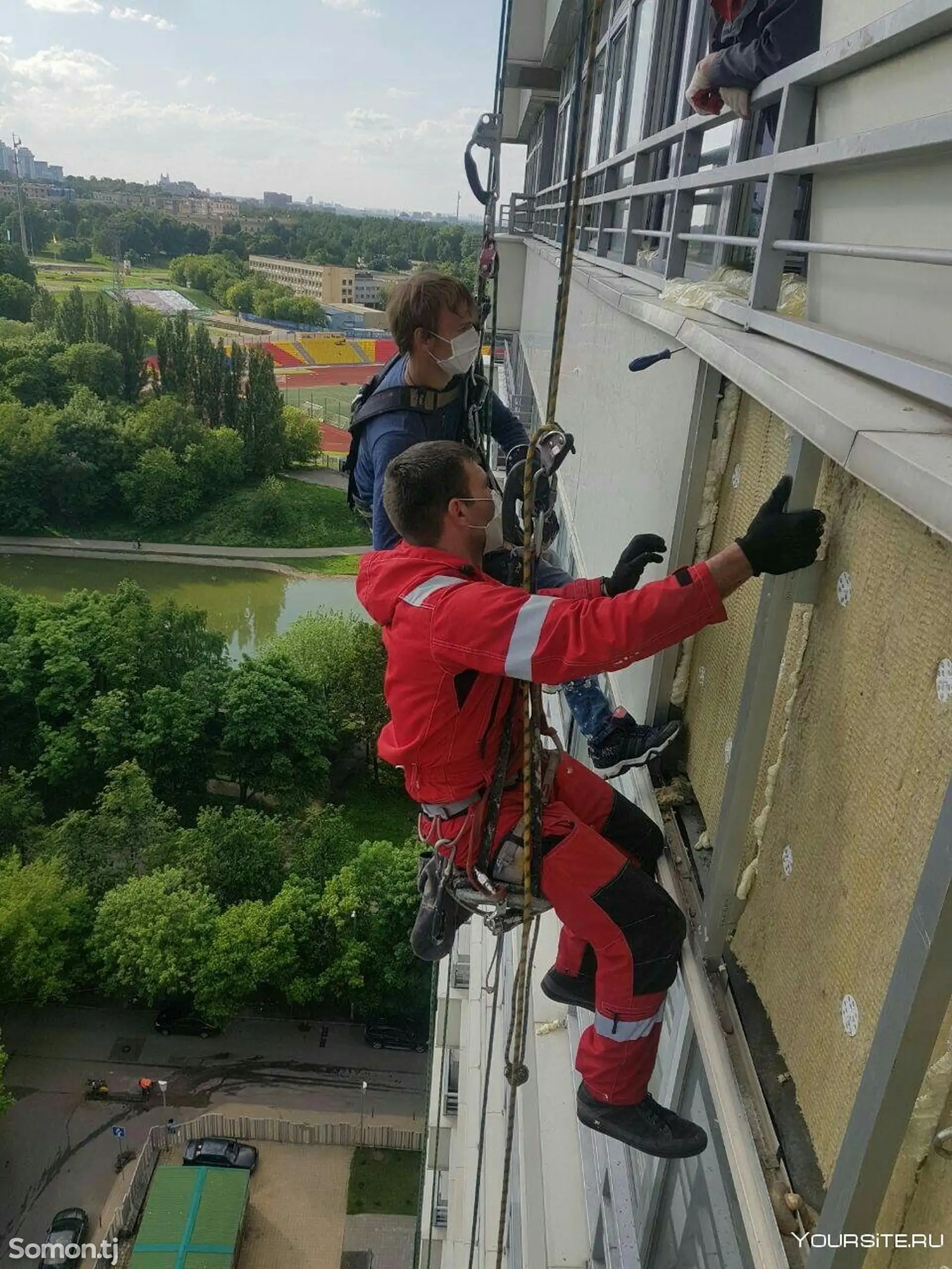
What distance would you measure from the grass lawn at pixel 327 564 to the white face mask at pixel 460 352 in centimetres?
2492

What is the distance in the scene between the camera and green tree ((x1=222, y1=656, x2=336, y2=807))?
1692cm

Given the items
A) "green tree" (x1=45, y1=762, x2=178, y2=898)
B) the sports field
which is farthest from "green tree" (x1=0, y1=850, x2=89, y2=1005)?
the sports field

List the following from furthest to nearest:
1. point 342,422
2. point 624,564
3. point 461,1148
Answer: point 342,422, point 461,1148, point 624,564

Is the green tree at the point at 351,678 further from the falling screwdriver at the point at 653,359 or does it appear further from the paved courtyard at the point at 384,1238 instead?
the falling screwdriver at the point at 653,359

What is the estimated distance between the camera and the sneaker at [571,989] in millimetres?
2379

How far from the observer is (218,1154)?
1127 centimetres

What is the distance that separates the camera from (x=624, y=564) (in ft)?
7.32

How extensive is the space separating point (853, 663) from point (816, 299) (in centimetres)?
88

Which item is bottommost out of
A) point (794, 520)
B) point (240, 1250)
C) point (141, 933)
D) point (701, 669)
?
point (240, 1250)

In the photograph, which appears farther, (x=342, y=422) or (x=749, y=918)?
(x=342, y=422)

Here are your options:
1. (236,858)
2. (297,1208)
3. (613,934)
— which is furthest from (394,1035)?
(613,934)

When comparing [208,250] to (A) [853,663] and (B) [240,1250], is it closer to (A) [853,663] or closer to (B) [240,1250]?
(B) [240,1250]

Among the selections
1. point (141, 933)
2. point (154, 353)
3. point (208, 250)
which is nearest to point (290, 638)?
point (141, 933)

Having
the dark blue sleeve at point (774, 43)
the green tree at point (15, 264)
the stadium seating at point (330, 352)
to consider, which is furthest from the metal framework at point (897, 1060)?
the green tree at point (15, 264)
